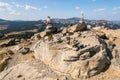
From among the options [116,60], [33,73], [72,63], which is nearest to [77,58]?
[72,63]

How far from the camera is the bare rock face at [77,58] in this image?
2605 cm

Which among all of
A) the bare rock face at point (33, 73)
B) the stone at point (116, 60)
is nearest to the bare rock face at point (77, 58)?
the stone at point (116, 60)

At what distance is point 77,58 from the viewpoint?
88.1 feet

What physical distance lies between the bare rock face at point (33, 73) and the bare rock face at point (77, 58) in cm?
100

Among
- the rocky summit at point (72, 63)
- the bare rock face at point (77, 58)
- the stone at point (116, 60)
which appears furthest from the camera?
the stone at point (116, 60)

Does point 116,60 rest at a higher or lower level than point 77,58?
lower

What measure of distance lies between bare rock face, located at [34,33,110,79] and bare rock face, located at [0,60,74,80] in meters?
1.00

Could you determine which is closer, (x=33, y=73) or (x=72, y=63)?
(x=72, y=63)

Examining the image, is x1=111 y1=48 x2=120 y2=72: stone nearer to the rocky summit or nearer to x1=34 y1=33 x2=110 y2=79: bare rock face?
the rocky summit

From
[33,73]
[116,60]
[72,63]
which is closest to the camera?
[72,63]

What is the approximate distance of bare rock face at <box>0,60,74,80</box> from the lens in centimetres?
2633

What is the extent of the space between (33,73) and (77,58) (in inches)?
258

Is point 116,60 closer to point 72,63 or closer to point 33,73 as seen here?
point 72,63

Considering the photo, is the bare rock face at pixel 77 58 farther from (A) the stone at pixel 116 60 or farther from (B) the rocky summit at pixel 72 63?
(A) the stone at pixel 116 60
